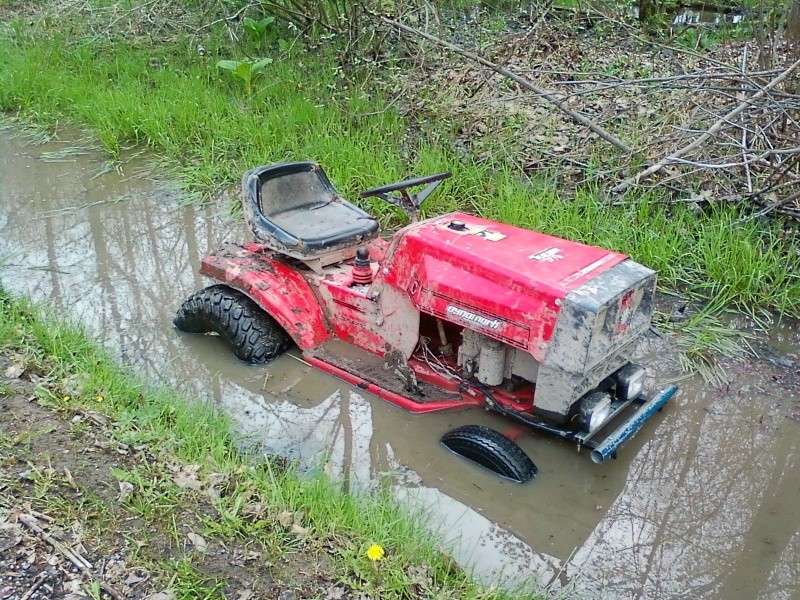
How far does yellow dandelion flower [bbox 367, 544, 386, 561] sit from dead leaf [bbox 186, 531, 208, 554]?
56 cm

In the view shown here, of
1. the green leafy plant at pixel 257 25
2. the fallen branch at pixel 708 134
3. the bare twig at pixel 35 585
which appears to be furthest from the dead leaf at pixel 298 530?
the green leafy plant at pixel 257 25

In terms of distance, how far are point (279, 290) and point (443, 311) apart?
1063 millimetres

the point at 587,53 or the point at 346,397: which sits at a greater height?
the point at 587,53

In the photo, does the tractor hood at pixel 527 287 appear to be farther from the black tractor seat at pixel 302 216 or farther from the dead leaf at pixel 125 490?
the dead leaf at pixel 125 490

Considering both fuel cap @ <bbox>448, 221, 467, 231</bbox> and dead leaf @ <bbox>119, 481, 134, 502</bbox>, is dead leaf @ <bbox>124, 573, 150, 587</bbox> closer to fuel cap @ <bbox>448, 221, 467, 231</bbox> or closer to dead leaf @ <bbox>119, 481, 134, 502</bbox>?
dead leaf @ <bbox>119, 481, 134, 502</bbox>

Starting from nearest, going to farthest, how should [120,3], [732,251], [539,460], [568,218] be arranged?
[539,460], [732,251], [568,218], [120,3]

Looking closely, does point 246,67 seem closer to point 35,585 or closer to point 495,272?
point 495,272

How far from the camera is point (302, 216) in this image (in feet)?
13.8

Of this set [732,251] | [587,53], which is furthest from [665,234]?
[587,53]

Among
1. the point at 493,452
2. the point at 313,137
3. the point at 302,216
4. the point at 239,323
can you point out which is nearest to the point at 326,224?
the point at 302,216

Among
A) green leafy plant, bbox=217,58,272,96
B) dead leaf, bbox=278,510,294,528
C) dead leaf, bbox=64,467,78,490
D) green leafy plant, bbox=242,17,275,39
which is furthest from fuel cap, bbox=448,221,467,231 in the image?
green leafy plant, bbox=242,17,275,39

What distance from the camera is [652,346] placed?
414 centimetres

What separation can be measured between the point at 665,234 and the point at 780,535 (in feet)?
7.23

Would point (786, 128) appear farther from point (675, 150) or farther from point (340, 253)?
point (340, 253)
